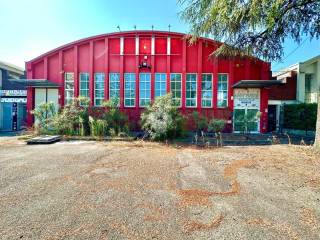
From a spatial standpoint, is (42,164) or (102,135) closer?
(42,164)

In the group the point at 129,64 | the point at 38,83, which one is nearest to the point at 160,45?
the point at 129,64

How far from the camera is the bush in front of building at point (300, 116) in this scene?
16391mm

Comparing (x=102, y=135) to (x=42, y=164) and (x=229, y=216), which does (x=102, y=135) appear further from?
(x=229, y=216)

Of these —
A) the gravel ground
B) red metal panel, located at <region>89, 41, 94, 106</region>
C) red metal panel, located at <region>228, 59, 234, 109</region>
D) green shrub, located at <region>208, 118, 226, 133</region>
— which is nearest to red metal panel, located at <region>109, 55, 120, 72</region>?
red metal panel, located at <region>89, 41, 94, 106</region>

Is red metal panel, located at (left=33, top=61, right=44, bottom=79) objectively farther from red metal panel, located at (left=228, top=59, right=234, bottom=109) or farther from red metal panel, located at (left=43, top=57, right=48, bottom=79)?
red metal panel, located at (left=228, top=59, right=234, bottom=109)

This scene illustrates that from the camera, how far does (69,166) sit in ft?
23.1

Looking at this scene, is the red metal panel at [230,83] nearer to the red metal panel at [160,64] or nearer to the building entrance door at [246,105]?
the building entrance door at [246,105]

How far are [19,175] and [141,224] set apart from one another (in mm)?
4139

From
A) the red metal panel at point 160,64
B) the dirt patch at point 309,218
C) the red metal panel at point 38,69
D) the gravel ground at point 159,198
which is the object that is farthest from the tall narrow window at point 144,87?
the dirt patch at point 309,218

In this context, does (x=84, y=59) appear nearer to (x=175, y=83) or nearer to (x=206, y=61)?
(x=175, y=83)

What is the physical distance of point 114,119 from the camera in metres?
14.5

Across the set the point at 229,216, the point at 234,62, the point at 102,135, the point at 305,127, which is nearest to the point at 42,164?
the point at 229,216

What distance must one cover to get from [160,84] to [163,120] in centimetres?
571

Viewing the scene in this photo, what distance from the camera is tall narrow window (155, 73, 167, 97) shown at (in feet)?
57.6
